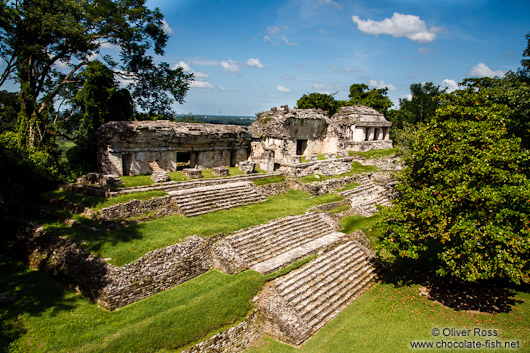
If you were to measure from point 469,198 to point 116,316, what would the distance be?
36.1ft

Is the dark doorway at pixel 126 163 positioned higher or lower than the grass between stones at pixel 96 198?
higher

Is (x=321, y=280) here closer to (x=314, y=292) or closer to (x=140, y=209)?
(x=314, y=292)

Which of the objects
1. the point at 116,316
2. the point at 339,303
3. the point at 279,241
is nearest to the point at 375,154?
the point at 279,241

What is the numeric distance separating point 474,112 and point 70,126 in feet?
71.0

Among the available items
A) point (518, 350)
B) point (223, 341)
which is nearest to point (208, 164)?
point (223, 341)

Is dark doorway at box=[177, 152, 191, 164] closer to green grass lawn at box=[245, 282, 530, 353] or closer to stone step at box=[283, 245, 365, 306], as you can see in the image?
stone step at box=[283, 245, 365, 306]

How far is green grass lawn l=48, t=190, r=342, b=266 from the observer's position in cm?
1039

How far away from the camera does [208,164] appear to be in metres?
21.0

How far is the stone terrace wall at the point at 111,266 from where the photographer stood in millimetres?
9367

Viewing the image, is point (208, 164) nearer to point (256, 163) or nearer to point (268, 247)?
point (256, 163)

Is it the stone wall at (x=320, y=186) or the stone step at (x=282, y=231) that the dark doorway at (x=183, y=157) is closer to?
the stone wall at (x=320, y=186)

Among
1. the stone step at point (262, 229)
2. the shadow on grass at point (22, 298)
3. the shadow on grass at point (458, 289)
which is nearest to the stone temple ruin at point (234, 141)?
the stone step at point (262, 229)

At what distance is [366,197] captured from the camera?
2086 cm

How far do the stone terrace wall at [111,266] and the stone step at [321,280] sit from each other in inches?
123
